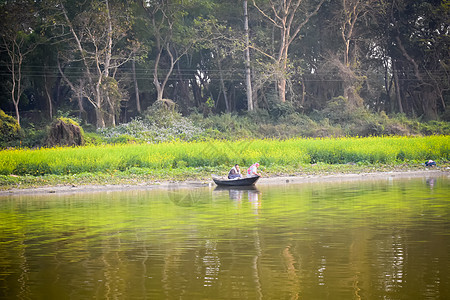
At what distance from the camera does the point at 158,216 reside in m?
15.8

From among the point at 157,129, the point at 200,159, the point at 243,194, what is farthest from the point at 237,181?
the point at 157,129

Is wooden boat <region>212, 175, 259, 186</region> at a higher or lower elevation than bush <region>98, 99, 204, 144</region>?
lower

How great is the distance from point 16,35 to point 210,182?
95.8 ft

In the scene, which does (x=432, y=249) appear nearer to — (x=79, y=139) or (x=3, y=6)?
(x=79, y=139)

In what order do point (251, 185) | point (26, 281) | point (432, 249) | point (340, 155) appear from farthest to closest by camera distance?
point (340, 155)
point (251, 185)
point (432, 249)
point (26, 281)

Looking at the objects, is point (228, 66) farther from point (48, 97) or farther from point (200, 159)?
point (200, 159)

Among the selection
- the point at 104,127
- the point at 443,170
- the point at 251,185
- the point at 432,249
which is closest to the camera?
the point at 432,249

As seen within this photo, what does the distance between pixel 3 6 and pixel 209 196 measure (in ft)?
112

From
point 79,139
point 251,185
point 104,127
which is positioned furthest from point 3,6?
point 251,185

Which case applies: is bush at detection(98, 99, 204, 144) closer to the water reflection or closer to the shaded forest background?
the shaded forest background

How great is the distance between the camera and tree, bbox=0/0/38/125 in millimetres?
46500

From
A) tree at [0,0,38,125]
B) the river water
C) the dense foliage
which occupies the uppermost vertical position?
tree at [0,0,38,125]

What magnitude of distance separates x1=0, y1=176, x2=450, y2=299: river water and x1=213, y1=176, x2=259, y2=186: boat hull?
3268mm

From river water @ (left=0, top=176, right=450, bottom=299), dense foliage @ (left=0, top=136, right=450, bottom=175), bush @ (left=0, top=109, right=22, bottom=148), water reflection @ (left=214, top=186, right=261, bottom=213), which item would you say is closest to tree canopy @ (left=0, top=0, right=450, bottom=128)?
bush @ (left=0, top=109, right=22, bottom=148)
